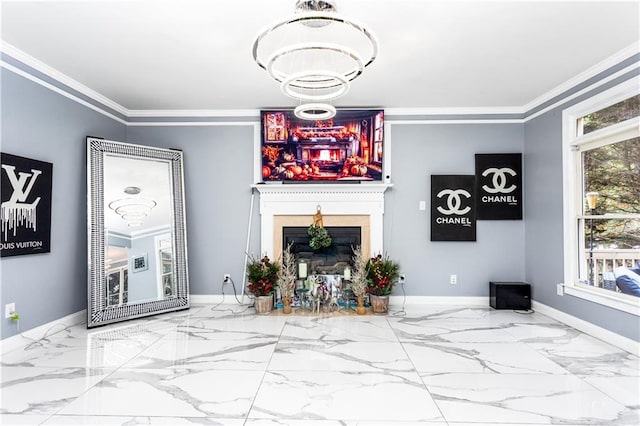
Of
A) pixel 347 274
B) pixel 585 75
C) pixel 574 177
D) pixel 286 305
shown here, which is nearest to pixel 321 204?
pixel 347 274

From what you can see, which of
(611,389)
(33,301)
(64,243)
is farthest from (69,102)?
(611,389)

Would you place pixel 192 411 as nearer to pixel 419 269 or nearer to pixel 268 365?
pixel 268 365

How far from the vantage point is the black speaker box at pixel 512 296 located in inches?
171

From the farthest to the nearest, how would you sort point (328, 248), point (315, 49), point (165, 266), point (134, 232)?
point (328, 248) < point (165, 266) < point (134, 232) < point (315, 49)

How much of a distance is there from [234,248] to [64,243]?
1846 mm

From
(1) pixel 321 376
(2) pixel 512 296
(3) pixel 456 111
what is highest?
(3) pixel 456 111

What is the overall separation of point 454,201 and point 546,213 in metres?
1.03

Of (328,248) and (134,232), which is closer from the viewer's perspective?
(134,232)

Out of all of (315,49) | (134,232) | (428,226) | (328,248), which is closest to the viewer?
(315,49)

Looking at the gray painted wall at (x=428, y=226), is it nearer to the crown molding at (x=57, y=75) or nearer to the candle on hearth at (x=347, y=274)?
the candle on hearth at (x=347, y=274)

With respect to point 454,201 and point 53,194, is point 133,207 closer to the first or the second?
point 53,194

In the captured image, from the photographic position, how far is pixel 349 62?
11.0ft

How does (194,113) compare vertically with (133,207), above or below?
above

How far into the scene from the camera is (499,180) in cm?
462
